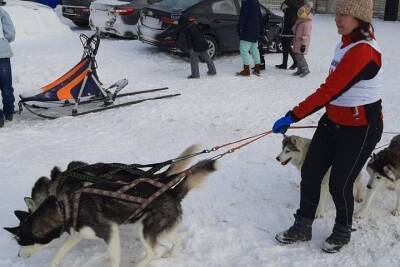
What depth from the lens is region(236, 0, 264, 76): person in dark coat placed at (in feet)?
31.2

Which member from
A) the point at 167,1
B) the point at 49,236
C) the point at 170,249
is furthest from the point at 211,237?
the point at 167,1

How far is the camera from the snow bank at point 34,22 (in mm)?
13000

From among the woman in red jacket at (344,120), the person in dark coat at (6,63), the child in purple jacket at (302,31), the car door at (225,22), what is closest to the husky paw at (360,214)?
the woman in red jacket at (344,120)

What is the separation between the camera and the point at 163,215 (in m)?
3.21

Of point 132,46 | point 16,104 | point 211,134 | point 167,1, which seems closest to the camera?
point 211,134

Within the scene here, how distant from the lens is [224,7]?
11180mm

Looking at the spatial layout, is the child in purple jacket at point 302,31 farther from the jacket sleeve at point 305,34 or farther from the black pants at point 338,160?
the black pants at point 338,160

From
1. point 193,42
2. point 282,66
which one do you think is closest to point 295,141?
point 193,42

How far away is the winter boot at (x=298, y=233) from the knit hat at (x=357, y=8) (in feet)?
5.24

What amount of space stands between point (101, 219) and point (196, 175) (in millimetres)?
688

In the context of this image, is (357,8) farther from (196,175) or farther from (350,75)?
(196,175)

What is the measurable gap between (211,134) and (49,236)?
3443 millimetres

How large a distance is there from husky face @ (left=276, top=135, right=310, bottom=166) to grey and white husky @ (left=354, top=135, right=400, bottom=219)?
650 millimetres

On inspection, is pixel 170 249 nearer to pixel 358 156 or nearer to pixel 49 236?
pixel 49 236
